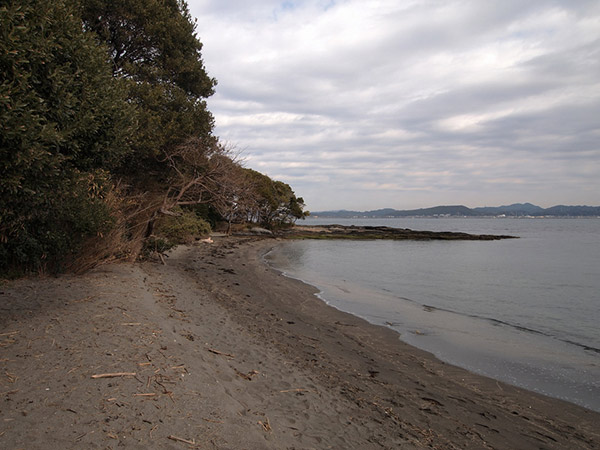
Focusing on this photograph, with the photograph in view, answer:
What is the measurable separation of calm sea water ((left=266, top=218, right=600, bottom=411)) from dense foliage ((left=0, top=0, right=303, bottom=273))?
773cm

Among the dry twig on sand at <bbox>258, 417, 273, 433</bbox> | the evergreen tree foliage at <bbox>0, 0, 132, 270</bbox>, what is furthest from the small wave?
the evergreen tree foliage at <bbox>0, 0, 132, 270</bbox>

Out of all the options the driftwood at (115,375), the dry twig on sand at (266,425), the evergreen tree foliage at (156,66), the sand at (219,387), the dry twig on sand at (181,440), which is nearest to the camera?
the dry twig on sand at (181,440)

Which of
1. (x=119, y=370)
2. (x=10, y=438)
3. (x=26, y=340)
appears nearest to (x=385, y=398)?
(x=119, y=370)

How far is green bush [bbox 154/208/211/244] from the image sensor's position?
76.7 feet

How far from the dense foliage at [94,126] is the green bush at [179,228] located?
20.6 feet

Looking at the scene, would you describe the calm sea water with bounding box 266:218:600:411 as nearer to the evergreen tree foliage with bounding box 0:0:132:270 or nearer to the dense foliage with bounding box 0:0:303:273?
the dense foliage with bounding box 0:0:303:273

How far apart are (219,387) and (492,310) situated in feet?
42.0

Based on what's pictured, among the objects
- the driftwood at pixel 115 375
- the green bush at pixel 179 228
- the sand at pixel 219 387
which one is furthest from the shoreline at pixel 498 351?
the green bush at pixel 179 228

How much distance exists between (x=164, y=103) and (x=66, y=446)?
13289 millimetres

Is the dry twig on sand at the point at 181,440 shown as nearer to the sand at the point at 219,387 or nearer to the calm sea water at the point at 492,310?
the sand at the point at 219,387

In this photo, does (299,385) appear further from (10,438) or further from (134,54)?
(134,54)

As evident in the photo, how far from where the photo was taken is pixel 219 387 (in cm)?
534

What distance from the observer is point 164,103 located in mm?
14656

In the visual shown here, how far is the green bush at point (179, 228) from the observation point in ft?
76.7
